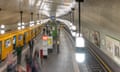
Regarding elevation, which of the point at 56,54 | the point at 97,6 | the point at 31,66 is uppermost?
the point at 97,6

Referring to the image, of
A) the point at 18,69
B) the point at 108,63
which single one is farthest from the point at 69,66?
the point at 18,69

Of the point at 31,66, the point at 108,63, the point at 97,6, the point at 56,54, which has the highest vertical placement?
the point at 97,6

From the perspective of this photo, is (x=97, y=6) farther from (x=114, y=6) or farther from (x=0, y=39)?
(x=0, y=39)

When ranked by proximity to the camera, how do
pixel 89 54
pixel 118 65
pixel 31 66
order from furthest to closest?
pixel 89 54 → pixel 118 65 → pixel 31 66

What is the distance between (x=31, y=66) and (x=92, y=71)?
5555 millimetres

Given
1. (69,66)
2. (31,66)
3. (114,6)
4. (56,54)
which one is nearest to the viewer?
(31,66)

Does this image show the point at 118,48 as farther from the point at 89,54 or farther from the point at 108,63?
the point at 89,54

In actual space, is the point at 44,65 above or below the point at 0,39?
below

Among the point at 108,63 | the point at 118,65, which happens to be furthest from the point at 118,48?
the point at 108,63

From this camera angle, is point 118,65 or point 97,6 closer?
point 118,65

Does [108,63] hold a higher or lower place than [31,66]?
lower

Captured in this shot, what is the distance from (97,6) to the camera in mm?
13914

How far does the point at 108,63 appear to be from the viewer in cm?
1355

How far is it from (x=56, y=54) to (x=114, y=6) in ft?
38.5
